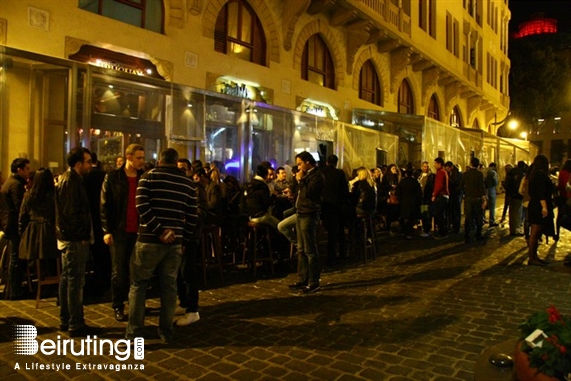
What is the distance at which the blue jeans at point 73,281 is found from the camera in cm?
455

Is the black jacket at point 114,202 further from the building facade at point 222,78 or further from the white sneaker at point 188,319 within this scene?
the building facade at point 222,78

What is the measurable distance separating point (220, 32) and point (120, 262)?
9070mm

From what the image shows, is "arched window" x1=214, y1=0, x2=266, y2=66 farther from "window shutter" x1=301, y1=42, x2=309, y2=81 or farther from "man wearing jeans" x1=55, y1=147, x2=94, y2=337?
"man wearing jeans" x1=55, y1=147, x2=94, y2=337

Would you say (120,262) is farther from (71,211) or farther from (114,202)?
(71,211)

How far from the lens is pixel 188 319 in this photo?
4.93m

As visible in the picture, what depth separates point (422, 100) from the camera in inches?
902

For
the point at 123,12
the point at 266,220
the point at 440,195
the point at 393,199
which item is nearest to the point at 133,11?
the point at 123,12

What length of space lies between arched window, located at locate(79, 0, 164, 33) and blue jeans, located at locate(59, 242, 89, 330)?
21.8 ft

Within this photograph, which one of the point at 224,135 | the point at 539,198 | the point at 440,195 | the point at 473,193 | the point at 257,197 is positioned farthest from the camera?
the point at 440,195

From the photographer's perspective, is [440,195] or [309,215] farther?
[440,195]

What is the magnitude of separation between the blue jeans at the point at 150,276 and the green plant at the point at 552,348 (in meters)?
3.06

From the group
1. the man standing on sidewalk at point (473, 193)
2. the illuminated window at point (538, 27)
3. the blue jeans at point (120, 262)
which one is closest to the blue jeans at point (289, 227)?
the blue jeans at point (120, 262)

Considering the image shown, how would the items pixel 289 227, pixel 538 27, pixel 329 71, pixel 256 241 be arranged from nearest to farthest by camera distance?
pixel 289 227 < pixel 256 241 < pixel 329 71 < pixel 538 27

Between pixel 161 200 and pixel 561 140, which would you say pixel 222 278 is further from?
pixel 561 140
